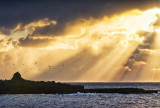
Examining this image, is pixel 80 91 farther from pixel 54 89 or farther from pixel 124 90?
pixel 124 90

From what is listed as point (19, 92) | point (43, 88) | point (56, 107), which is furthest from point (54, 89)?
point (56, 107)

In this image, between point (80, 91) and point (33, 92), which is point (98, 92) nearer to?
point (80, 91)

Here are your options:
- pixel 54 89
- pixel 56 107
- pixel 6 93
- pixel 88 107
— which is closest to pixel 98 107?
pixel 88 107

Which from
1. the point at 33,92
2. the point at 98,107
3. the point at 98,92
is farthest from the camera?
the point at 98,92

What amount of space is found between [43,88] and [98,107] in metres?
57.7

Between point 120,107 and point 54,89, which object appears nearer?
point 120,107

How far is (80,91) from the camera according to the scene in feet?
393

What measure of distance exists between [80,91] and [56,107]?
5784cm

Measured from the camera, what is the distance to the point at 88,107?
62.1 m

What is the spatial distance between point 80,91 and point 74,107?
189 feet

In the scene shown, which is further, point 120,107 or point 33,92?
point 33,92

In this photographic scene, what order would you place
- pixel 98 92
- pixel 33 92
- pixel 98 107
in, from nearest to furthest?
pixel 98 107, pixel 33 92, pixel 98 92

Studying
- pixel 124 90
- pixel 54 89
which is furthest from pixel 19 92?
pixel 124 90

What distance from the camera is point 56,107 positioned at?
Result: 62.2m
